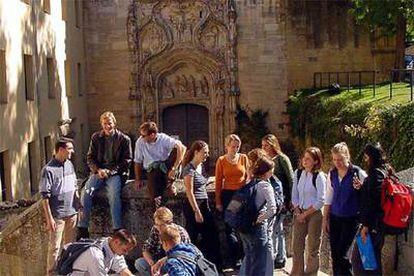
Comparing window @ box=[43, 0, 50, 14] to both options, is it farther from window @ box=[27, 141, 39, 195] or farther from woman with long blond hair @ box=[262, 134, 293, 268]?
woman with long blond hair @ box=[262, 134, 293, 268]

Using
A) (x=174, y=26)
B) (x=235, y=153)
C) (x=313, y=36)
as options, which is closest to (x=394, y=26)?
(x=313, y=36)

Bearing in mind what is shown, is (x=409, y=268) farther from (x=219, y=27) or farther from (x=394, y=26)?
(x=219, y=27)

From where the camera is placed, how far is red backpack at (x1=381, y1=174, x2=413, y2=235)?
5895mm

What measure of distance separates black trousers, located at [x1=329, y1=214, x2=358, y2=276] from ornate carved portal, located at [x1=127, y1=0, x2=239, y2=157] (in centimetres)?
1786

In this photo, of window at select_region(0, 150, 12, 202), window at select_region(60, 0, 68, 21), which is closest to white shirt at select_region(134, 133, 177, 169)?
window at select_region(0, 150, 12, 202)

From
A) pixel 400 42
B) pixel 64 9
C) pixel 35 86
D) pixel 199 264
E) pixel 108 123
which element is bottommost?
pixel 199 264

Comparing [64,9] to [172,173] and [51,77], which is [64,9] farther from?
[172,173]

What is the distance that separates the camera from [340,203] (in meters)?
6.55

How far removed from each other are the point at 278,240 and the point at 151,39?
1769 cm

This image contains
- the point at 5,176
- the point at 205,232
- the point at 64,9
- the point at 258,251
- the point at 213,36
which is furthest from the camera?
the point at 213,36

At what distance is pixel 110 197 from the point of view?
7.76 metres

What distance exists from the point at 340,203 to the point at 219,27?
60.3 feet

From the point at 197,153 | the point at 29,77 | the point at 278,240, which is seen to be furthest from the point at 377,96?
the point at 197,153

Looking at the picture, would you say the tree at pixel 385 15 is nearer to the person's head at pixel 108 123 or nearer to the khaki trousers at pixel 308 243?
the khaki trousers at pixel 308 243
